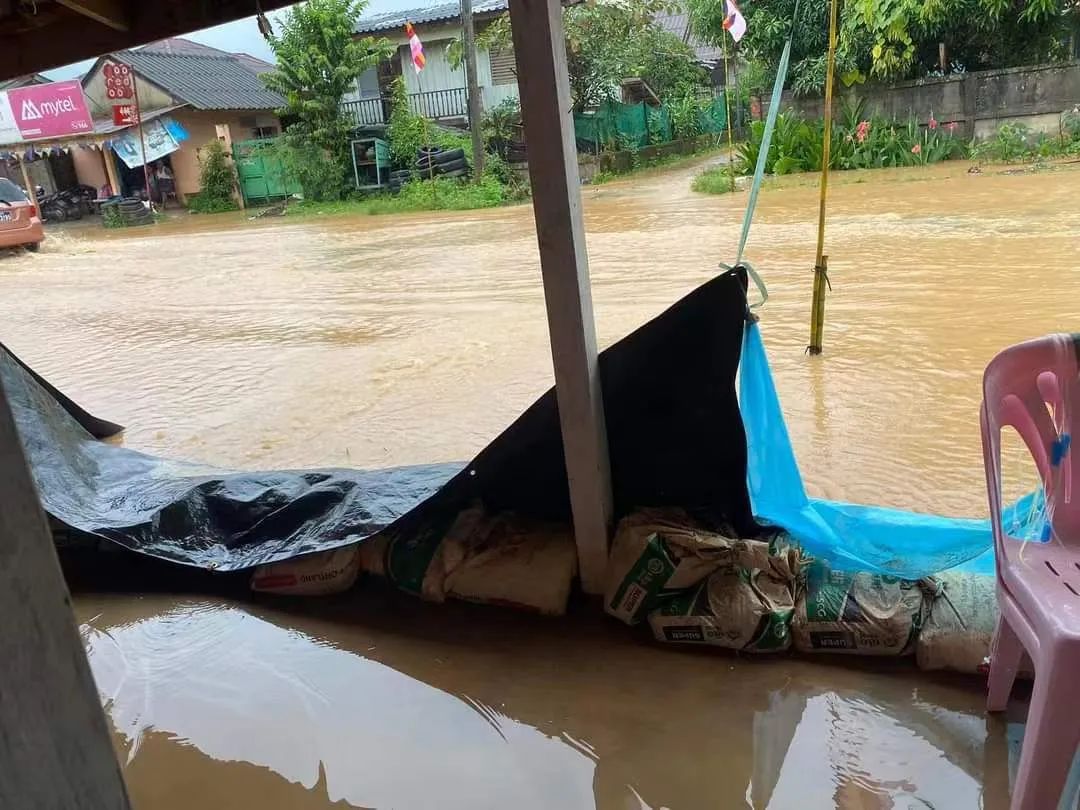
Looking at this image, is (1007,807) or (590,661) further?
(590,661)

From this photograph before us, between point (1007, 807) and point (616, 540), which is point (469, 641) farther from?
point (1007, 807)

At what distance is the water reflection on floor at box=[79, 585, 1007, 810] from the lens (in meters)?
1.82

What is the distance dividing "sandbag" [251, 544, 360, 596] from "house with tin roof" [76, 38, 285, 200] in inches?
754

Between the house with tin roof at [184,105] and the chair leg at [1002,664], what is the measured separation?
2064 cm

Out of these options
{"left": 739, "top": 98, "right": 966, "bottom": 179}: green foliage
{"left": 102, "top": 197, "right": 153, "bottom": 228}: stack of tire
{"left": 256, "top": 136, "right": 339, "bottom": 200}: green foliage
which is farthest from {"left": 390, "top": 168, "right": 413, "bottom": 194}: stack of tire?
{"left": 739, "top": 98, "right": 966, "bottom": 179}: green foliage

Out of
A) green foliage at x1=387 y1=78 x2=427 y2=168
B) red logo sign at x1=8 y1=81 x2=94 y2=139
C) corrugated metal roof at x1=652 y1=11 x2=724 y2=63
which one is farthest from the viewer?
corrugated metal roof at x1=652 y1=11 x2=724 y2=63

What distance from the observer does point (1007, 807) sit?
1.67 metres

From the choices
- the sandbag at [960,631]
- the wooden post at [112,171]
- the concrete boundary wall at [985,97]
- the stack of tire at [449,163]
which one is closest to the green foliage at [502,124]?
the stack of tire at [449,163]

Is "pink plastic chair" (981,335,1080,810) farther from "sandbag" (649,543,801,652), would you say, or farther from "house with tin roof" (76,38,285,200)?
"house with tin roof" (76,38,285,200)

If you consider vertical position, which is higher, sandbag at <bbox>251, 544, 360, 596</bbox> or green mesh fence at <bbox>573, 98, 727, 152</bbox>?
green mesh fence at <bbox>573, 98, 727, 152</bbox>

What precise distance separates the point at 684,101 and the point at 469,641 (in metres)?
19.1

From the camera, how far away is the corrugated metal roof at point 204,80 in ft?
63.3

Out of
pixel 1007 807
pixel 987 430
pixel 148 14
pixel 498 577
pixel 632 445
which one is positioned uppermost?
pixel 148 14

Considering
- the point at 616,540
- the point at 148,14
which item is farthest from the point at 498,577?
the point at 148,14
